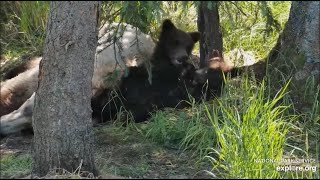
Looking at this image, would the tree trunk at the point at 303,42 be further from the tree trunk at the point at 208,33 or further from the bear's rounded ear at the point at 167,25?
the bear's rounded ear at the point at 167,25

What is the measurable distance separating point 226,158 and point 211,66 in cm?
265

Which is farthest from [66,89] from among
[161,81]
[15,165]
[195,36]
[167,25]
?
[195,36]

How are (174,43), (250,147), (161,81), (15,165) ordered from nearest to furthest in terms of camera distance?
(250,147) < (15,165) < (161,81) < (174,43)

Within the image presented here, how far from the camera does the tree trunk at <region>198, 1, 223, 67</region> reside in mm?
6496

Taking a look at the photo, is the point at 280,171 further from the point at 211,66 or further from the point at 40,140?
the point at 211,66

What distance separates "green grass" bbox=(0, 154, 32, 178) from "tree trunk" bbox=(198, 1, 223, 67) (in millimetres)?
2793

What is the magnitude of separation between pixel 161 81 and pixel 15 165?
2493 millimetres

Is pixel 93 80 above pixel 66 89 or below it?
below

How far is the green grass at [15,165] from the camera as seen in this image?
13.5ft

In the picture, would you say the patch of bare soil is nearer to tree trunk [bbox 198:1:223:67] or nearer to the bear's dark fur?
the bear's dark fur

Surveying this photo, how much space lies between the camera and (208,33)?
670 centimetres

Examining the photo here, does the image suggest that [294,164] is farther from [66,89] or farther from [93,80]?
[93,80]

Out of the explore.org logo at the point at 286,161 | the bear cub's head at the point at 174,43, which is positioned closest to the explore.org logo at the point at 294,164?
the explore.org logo at the point at 286,161

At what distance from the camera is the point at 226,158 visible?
13.0 feet
